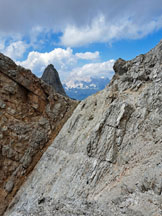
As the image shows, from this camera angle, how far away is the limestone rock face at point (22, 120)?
25984mm

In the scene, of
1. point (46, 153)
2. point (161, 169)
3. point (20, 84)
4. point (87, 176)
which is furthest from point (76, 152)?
point (20, 84)

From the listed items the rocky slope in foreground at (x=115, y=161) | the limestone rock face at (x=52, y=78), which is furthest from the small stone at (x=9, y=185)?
the limestone rock face at (x=52, y=78)

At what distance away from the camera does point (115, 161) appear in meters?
16.3

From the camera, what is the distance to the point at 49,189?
1980 centimetres

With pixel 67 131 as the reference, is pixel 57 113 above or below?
above

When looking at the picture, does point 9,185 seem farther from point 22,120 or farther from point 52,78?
point 52,78

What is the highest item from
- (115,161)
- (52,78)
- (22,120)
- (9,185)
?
(52,78)

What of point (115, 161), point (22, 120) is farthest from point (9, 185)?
point (115, 161)

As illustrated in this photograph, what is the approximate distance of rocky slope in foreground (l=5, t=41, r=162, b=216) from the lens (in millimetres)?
12516

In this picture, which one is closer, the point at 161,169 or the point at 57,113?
the point at 161,169

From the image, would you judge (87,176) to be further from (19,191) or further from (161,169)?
(19,191)

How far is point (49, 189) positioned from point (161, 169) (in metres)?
13.6

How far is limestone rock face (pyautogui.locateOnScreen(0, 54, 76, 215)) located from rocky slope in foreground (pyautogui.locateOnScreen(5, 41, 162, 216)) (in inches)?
115

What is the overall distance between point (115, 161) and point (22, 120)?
1907 centimetres
